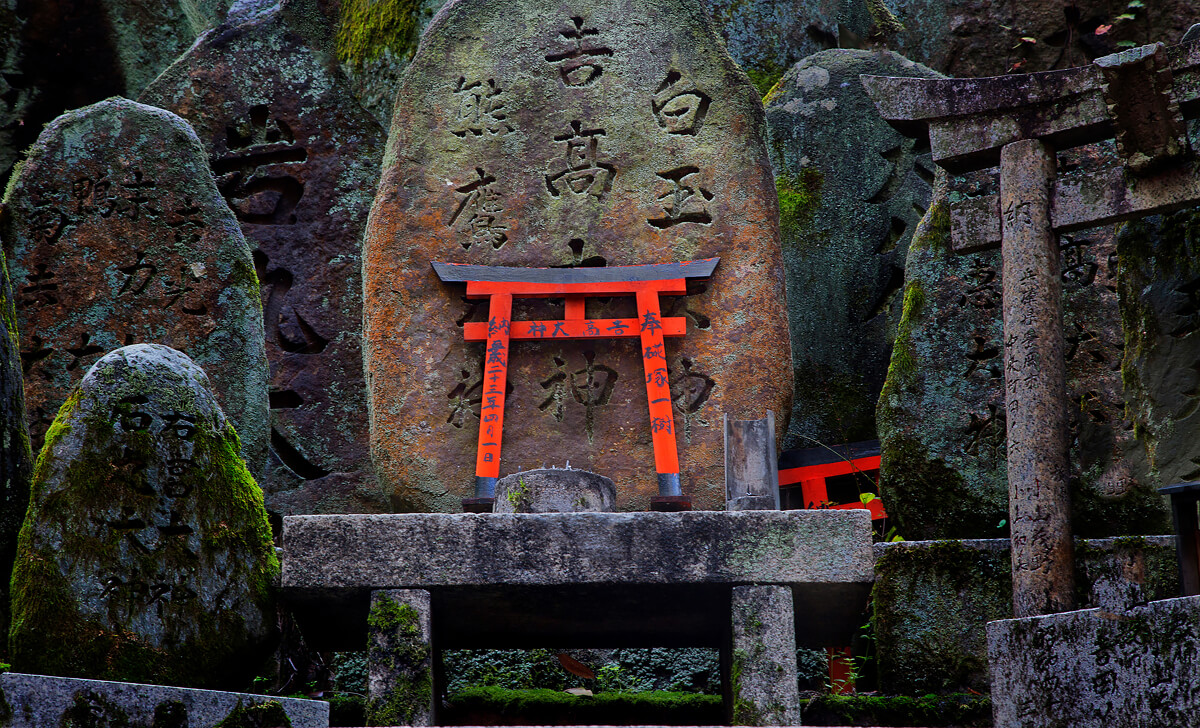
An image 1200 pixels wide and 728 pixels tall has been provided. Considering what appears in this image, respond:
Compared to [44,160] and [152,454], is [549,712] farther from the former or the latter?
[44,160]

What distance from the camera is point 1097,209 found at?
4141 mm

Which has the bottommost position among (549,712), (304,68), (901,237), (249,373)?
(549,712)

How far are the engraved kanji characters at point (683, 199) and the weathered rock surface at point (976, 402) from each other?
1.04m

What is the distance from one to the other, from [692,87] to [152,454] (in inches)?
138

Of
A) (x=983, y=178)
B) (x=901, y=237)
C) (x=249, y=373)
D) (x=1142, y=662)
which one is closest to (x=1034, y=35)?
(x=901, y=237)

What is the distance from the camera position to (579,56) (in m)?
6.52

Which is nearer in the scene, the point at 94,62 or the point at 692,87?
the point at 692,87

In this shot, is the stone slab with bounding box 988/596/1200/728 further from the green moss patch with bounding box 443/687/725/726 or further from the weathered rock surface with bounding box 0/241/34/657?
the weathered rock surface with bounding box 0/241/34/657

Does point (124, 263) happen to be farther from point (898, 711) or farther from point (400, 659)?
point (898, 711)

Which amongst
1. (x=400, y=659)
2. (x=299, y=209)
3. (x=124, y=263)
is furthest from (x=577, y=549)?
(x=299, y=209)

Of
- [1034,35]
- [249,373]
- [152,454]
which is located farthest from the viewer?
[1034,35]

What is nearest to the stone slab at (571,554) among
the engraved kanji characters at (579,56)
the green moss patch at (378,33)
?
the engraved kanji characters at (579,56)

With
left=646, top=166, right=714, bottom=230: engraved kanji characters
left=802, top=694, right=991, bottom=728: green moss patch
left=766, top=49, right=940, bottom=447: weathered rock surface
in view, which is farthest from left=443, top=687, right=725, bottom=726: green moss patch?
left=766, top=49, right=940, bottom=447: weathered rock surface

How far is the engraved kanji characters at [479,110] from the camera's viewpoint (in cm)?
630
